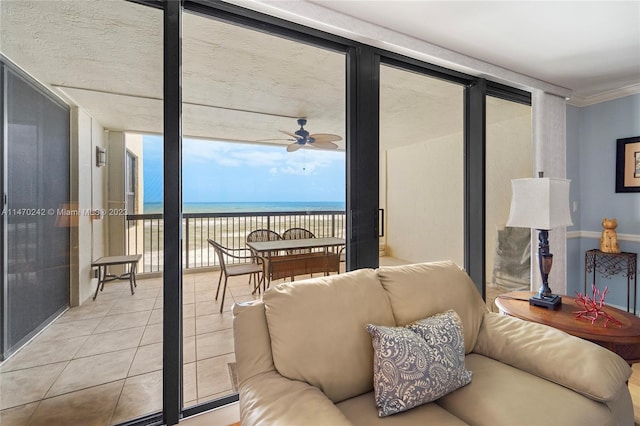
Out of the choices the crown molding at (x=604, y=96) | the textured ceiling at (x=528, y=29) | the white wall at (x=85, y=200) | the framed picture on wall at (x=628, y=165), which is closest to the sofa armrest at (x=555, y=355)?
the textured ceiling at (x=528, y=29)

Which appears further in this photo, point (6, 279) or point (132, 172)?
point (132, 172)

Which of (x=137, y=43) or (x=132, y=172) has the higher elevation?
(x=137, y=43)

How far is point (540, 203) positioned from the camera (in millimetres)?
1880

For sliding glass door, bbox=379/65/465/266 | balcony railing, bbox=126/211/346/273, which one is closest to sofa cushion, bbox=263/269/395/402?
balcony railing, bbox=126/211/346/273

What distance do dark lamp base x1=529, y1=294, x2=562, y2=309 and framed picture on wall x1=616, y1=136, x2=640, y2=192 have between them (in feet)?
6.96

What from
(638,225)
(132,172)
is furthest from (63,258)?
(638,225)

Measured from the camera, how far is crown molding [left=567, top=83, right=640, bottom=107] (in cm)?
306

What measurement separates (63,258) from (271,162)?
52.2 inches

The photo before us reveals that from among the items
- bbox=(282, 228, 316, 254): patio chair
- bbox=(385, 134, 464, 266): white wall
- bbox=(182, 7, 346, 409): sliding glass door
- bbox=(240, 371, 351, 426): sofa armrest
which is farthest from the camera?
bbox=(385, 134, 464, 266): white wall

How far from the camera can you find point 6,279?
1.40 metres

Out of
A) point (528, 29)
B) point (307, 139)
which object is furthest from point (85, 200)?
point (528, 29)

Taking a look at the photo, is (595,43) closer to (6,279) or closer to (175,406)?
(175,406)

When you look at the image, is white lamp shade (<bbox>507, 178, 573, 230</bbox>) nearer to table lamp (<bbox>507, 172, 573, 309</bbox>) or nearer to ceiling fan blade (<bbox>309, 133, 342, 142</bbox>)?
table lamp (<bbox>507, 172, 573, 309</bbox>)

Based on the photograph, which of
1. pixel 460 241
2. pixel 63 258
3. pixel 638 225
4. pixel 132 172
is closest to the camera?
pixel 63 258
